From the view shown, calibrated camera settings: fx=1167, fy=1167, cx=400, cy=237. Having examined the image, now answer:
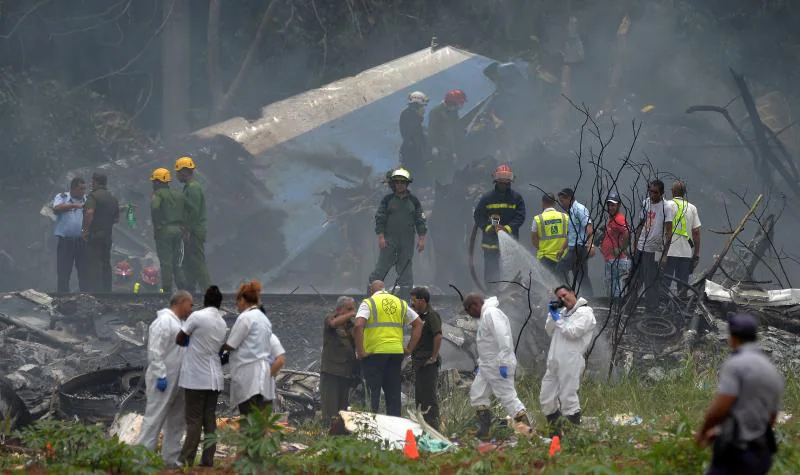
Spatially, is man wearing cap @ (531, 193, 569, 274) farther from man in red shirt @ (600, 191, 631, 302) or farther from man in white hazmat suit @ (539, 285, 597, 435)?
man in white hazmat suit @ (539, 285, 597, 435)

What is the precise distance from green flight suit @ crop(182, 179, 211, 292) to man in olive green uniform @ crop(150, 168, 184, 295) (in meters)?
0.10

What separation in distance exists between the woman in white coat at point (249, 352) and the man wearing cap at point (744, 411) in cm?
390

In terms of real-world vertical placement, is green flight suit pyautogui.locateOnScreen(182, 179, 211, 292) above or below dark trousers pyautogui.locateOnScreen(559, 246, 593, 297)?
above

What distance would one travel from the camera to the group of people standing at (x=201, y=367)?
8758 millimetres

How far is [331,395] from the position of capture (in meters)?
11.7

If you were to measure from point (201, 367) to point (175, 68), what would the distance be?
1601 centimetres

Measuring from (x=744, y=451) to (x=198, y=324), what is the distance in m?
4.33

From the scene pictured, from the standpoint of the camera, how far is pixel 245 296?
8914 millimetres

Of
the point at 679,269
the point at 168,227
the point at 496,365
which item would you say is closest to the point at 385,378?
the point at 496,365

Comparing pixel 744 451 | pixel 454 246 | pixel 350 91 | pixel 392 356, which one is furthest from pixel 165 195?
Answer: pixel 744 451

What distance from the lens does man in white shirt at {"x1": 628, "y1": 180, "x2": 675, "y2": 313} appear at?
13578 mm

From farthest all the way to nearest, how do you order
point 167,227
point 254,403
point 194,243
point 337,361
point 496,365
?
1. point 194,243
2. point 167,227
3. point 337,361
4. point 496,365
5. point 254,403

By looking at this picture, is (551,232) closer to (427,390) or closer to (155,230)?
(427,390)

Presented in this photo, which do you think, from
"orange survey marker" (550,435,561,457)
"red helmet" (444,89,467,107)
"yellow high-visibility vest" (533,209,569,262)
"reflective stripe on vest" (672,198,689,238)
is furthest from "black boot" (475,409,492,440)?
"red helmet" (444,89,467,107)
